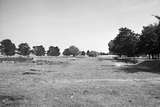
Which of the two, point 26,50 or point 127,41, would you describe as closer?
point 127,41

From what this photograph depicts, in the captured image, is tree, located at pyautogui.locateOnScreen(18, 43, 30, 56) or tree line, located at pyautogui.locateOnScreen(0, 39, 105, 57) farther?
tree, located at pyautogui.locateOnScreen(18, 43, 30, 56)

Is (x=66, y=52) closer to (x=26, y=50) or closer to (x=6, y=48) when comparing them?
(x=26, y=50)

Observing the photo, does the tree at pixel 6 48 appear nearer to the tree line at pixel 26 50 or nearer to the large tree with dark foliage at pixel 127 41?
the tree line at pixel 26 50

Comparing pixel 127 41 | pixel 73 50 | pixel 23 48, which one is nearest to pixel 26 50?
pixel 23 48

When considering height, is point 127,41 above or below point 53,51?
above

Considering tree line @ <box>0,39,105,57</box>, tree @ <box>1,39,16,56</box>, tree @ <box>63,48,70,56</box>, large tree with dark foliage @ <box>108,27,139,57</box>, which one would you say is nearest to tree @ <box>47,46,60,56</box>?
tree line @ <box>0,39,105,57</box>

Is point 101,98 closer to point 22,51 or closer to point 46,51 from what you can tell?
point 22,51

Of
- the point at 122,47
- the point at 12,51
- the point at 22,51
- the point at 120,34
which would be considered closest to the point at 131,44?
the point at 122,47

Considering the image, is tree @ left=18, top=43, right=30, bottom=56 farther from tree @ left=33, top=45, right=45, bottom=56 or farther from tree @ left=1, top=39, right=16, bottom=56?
tree @ left=33, top=45, right=45, bottom=56

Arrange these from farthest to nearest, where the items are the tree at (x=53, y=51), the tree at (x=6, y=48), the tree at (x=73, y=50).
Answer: the tree at (x=53, y=51)
the tree at (x=73, y=50)
the tree at (x=6, y=48)

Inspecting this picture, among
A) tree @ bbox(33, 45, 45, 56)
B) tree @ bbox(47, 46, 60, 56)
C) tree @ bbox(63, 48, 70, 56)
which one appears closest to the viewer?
tree @ bbox(33, 45, 45, 56)

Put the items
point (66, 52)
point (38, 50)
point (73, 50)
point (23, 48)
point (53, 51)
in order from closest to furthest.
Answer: point (23, 48)
point (38, 50)
point (73, 50)
point (53, 51)
point (66, 52)

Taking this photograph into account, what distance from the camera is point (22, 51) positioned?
5556 inches

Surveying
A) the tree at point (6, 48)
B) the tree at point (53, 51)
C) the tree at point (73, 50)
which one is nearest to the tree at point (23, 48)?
the tree at point (6, 48)
